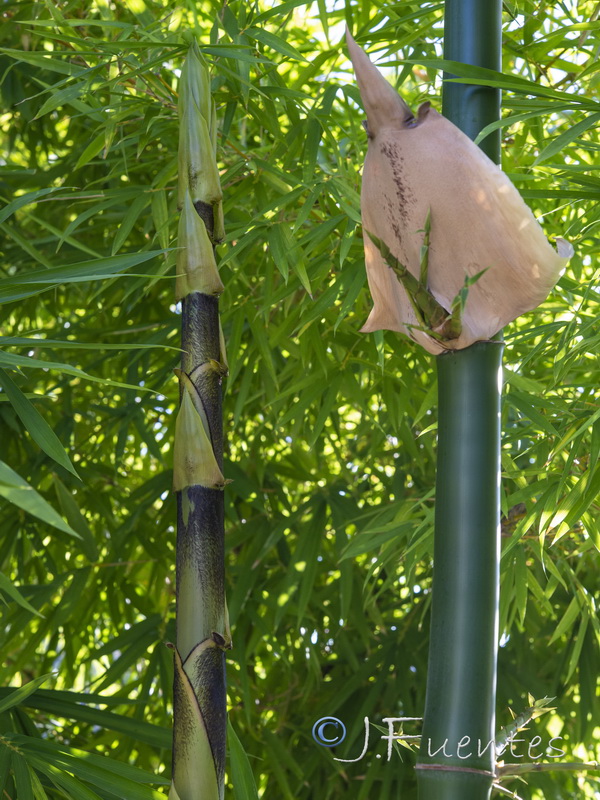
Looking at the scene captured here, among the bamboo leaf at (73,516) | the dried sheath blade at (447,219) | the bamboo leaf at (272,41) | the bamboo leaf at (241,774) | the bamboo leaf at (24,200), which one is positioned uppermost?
the bamboo leaf at (272,41)

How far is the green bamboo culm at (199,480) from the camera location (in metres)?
0.38

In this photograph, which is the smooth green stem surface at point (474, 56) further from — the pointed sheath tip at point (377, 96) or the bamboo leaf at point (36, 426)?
the bamboo leaf at point (36, 426)

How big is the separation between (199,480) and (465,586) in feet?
0.42

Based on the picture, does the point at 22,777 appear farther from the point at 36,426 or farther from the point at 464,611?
the point at 464,611

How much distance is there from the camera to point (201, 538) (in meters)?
0.39

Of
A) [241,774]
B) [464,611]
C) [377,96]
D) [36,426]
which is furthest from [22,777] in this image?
[377,96]

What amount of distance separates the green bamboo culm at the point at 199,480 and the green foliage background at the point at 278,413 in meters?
0.27

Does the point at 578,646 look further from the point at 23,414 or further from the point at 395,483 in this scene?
the point at 23,414

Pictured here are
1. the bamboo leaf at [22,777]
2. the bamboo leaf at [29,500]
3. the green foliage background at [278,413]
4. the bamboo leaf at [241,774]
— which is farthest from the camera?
the green foliage background at [278,413]

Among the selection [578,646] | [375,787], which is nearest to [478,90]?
[578,646]

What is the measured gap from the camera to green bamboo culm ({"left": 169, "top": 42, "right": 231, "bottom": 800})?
0.38 meters

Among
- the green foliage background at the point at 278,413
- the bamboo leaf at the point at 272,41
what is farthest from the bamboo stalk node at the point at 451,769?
the bamboo leaf at the point at 272,41

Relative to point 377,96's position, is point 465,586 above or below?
below

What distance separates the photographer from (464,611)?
0.36m
